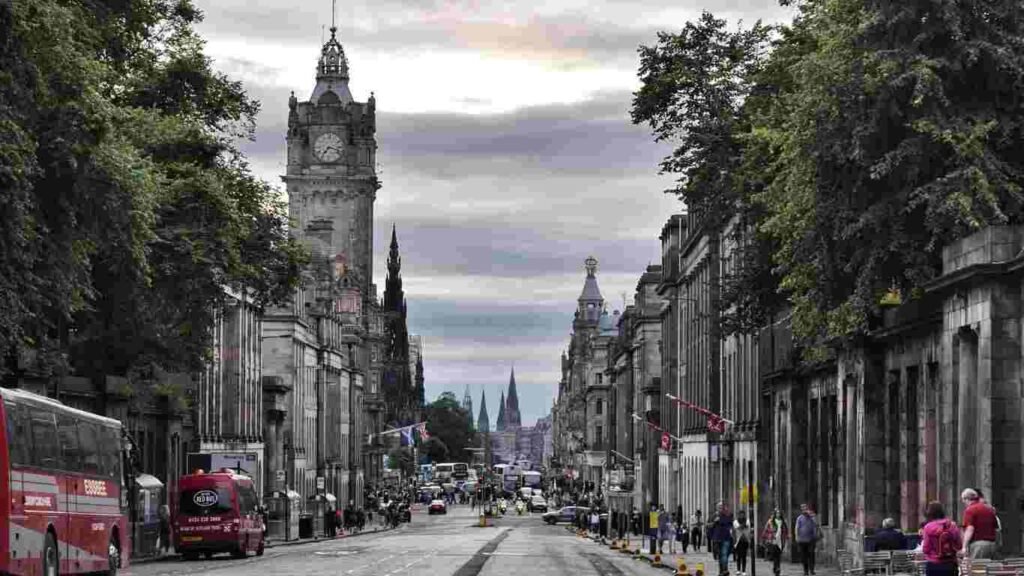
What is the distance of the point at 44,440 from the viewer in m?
33.6

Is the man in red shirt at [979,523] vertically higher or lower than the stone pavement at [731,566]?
higher

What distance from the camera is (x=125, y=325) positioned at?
188 ft

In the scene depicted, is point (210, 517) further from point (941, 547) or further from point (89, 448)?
point (941, 547)

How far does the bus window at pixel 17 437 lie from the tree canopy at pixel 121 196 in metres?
6.92

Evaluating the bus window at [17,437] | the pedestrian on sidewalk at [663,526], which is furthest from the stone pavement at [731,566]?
the bus window at [17,437]

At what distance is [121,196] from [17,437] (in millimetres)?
15352

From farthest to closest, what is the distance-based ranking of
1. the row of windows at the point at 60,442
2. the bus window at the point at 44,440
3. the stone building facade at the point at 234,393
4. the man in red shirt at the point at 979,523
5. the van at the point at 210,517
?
the stone building facade at the point at 234,393 → the van at the point at 210,517 → the bus window at the point at 44,440 → the row of windows at the point at 60,442 → the man in red shirt at the point at 979,523

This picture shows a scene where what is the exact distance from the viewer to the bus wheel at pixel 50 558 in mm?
33656

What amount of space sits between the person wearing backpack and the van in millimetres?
39235

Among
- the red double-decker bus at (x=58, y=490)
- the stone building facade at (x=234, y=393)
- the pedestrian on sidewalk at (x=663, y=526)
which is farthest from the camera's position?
the stone building facade at (x=234, y=393)

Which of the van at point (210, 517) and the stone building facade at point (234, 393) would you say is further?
the stone building facade at point (234, 393)

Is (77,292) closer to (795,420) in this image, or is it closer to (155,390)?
(795,420)

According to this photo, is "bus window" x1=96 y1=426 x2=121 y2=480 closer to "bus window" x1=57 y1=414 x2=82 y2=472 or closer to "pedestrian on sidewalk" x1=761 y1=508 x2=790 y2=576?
"bus window" x1=57 y1=414 x2=82 y2=472

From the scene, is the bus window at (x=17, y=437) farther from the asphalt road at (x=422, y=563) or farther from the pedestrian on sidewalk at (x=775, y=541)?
the pedestrian on sidewalk at (x=775, y=541)
